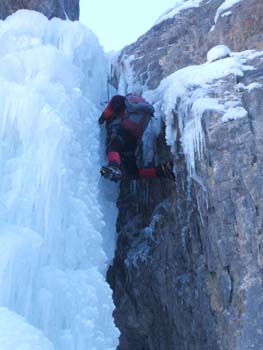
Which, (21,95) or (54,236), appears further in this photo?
(21,95)

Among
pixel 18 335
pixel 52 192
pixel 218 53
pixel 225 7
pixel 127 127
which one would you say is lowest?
pixel 18 335

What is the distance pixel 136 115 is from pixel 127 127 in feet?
0.58

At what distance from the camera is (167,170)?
5.82 m

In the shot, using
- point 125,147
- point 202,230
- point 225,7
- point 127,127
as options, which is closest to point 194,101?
point 127,127

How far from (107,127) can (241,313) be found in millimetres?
2659

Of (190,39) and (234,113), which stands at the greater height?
(190,39)

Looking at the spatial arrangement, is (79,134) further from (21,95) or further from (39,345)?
(39,345)

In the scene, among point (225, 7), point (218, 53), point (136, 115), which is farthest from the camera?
point (225, 7)

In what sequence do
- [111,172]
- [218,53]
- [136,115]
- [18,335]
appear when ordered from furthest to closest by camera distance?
[136,115]
[218,53]
[111,172]
[18,335]

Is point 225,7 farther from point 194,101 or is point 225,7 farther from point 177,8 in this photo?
point 194,101

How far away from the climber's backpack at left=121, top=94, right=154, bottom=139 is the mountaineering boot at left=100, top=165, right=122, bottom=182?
0.65 metres

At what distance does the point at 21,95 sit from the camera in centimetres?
546

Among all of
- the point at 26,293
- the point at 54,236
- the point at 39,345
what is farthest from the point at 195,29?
the point at 39,345

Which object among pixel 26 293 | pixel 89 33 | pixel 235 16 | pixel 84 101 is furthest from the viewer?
pixel 89 33
